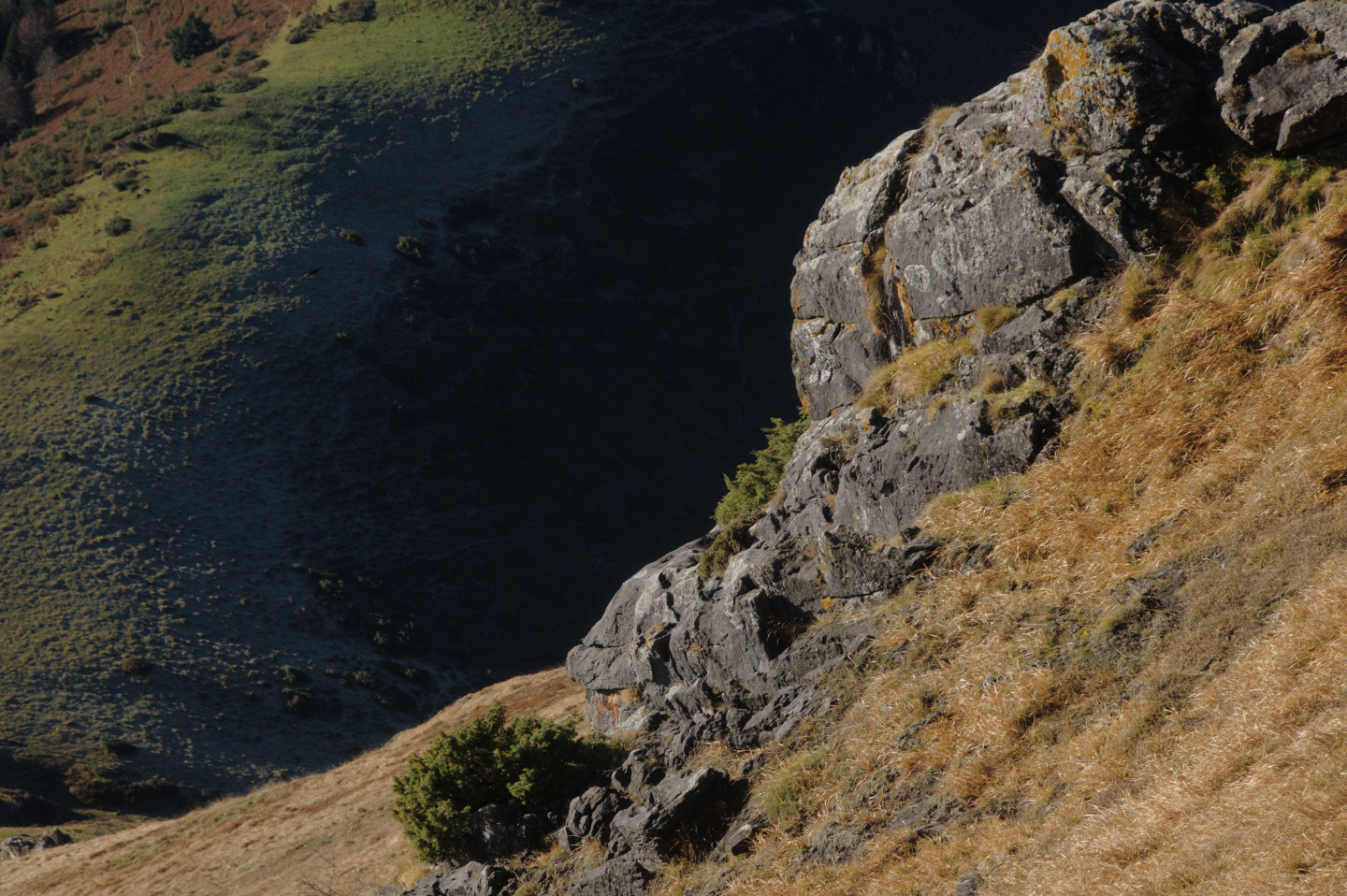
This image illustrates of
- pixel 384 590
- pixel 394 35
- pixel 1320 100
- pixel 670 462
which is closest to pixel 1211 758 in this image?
pixel 1320 100

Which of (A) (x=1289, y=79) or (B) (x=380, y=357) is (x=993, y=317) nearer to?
(A) (x=1289, y=79)

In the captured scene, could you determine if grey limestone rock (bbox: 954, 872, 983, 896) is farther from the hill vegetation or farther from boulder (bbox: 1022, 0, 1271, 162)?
boulder (bbox: 1022, 0, 1271, 162)

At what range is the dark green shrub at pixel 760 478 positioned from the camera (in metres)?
17.4

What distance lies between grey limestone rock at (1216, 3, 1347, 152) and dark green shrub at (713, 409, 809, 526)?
9.16m

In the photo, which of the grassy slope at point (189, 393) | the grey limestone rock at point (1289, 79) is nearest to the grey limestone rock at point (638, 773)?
the grey limestone rock at point (1289, 79)

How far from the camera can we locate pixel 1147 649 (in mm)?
7309

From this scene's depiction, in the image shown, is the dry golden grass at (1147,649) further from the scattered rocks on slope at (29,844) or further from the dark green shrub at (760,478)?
the scattered rocks on slope at (29,844)

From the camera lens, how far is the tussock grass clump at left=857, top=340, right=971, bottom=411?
12055mm

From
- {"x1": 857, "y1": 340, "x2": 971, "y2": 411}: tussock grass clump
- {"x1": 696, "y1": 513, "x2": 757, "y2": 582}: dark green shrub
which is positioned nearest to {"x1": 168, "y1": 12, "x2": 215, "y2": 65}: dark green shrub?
{"x1": 696, "y1": 513, "x2": 757, "y2": 582}: dark green shrub

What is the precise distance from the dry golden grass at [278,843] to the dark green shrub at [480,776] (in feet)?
9.70

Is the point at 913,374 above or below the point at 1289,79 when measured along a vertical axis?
below

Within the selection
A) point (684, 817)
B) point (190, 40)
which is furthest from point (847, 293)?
point (190, 40)

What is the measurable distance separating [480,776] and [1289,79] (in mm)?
13577

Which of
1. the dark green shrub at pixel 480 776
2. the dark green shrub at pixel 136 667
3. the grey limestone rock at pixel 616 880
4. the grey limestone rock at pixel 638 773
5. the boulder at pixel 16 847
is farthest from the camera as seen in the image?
the dark green shrub at pixel 136 667
